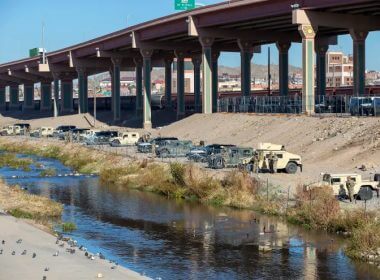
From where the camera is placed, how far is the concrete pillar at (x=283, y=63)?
343 ft

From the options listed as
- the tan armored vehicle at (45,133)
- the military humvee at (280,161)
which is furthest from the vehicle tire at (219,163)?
the tan armored vehicle at (45,133)

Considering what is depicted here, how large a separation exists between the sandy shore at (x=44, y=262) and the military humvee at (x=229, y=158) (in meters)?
24.3

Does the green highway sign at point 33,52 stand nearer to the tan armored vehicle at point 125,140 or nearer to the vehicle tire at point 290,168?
the tan armored vehicle at point 125,140

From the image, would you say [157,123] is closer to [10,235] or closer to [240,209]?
[240,209]

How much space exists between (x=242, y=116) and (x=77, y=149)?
61.8 feet

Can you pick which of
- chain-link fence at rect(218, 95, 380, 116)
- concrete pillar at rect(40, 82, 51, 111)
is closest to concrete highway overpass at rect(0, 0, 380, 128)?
chain-link fence at rect(218, 95, 380, 116)

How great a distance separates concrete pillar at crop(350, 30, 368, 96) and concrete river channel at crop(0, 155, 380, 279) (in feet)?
132

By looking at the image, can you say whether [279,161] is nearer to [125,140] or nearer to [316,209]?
[316,209]

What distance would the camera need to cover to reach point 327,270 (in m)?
27.8

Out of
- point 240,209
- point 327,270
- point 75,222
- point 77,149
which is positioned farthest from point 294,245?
point 77,149

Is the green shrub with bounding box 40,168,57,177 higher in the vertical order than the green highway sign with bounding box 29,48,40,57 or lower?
lower

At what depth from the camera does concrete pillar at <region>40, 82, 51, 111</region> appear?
610 ft

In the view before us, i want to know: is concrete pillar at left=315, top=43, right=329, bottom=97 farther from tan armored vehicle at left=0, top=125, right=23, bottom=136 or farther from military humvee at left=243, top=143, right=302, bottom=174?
military humvee at left=243, top=143, right=302, bottom=174

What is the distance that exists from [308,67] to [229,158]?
23158 millimetres
